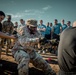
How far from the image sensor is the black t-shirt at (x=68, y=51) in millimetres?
2762

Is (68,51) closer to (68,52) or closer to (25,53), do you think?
(68,52)

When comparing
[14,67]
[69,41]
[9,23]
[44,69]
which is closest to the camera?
[69,41]

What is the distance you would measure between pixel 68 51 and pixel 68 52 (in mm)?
20

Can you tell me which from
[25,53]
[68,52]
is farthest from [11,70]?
[68,52]

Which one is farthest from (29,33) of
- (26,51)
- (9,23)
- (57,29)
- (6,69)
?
(57,29)

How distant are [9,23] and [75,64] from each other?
692 centimetres

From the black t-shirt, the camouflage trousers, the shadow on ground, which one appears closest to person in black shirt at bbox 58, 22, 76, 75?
the black t-shirt

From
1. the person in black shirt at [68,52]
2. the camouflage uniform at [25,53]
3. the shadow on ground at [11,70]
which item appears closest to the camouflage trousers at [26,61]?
the camouflage uniform at [25,53]

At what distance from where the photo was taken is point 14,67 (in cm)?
598

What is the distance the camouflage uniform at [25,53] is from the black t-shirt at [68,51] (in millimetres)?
1842

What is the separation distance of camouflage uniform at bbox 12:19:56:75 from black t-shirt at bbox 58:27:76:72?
184cm

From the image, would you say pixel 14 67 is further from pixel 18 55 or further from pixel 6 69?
pixel 18 55

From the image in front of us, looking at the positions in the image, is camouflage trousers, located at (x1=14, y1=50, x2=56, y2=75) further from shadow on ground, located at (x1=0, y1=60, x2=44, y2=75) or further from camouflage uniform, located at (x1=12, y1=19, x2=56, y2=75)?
shadow on ground, located at (x1=0, y1=60, x2=44, y2=75)

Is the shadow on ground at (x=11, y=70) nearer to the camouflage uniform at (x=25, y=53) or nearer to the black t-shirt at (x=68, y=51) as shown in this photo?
the camouflage uniform at (x=25, y=53)
